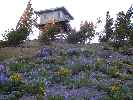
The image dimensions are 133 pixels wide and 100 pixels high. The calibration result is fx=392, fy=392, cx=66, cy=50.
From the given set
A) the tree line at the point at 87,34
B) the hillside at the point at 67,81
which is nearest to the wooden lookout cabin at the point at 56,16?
the tree line at the point at 87,34

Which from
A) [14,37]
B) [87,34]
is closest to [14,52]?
[14,37]

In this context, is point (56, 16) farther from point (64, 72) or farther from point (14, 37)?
point (64, 72)

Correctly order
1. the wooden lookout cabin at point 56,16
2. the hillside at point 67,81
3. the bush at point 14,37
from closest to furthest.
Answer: the hillside at point 67,81 → the bush at point 14,37 → the wooden lookout cabin at point 56,16

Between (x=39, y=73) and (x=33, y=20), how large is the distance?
26716 mm

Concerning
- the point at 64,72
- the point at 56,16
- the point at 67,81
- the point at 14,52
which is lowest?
the point at 67,81

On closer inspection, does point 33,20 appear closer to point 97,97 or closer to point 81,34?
point 81,34

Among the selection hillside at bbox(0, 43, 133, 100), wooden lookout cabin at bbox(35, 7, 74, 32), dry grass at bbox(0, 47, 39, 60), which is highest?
wooden lookout cabin at bbox(35, 7, 74, 32)

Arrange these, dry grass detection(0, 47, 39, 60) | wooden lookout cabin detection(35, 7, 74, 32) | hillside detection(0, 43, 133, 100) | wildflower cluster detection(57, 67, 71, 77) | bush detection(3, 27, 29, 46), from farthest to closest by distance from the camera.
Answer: wooden lookout cabin detection(35, 7, 74, 32)
bush detection(3, 27, 29, 46)
dry grass detection(0, 47, 39, 60)
wildflower cluster detection(57, 67, 71, 77)
hillside detection(0, 43, 133, 100)

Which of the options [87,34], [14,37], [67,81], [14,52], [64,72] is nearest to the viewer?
[67,81]

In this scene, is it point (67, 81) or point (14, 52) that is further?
point (14, 52)

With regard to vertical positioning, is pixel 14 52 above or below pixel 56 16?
below

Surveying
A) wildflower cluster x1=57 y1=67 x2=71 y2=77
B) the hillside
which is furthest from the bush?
wildflower cluster x1=57 y1=67 x2=71 y2=77

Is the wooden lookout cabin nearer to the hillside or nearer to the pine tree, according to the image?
the pine tree

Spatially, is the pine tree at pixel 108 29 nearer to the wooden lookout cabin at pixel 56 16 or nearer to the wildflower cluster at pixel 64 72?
the wooden lookout cabin at pixel 56 16
